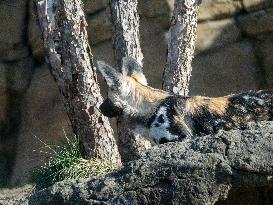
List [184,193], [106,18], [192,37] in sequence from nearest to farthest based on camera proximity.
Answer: [184,193], [192,37], [106,18]

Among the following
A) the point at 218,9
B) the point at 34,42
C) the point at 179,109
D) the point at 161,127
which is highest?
the point at 218,9

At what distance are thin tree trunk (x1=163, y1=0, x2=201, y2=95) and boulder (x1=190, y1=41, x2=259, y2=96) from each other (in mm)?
1985

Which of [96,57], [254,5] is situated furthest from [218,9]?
[96,57]

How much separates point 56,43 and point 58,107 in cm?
252

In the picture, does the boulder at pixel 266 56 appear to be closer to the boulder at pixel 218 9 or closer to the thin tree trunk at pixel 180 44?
the boulder at pixel 218 9

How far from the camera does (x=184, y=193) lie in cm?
350

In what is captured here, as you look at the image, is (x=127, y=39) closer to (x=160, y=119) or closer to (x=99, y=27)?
(x=160, y=119)

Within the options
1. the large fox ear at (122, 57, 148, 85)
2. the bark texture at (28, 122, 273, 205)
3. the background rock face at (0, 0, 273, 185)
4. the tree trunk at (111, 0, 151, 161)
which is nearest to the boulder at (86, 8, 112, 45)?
the background rock face at (0, 0, 273, 185)

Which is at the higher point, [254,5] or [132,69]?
[254,5]

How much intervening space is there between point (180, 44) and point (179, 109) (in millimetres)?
1616

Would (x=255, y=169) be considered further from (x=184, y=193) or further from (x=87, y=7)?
(x=87, y=7)

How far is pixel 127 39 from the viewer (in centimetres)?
671

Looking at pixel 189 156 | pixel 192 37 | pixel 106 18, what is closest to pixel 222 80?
pixel 106 18

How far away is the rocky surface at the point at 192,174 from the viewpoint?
351 cm
